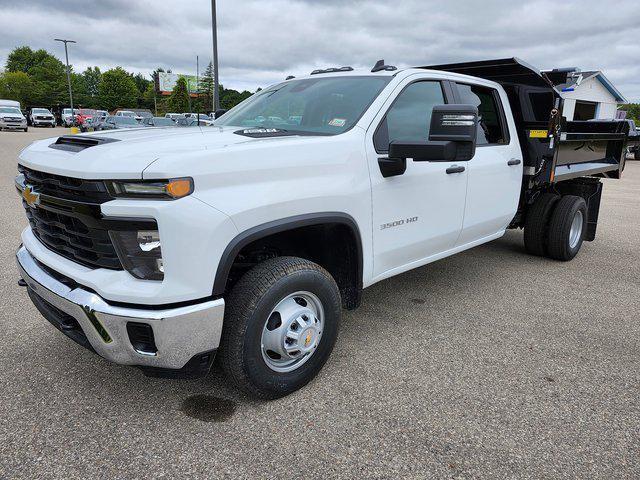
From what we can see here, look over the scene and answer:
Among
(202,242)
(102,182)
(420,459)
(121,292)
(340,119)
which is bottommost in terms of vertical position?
(420,459)

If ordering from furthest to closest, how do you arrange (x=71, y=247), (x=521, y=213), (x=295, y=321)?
1. (x=521, y=213)
2. (x=295, y=321)
3. (x=71, y=247)

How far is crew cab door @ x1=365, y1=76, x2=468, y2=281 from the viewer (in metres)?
3.11

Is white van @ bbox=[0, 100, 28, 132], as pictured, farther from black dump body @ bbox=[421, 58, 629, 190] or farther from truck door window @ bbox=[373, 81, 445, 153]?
truck door window @ bbox=[373, 81, 445, 153]

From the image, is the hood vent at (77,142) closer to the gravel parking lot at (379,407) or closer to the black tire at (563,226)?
the gravel parking lot at (379,407)

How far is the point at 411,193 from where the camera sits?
3.31 metres

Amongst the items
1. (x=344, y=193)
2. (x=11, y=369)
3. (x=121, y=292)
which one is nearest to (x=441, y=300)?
(x=344, y=193)

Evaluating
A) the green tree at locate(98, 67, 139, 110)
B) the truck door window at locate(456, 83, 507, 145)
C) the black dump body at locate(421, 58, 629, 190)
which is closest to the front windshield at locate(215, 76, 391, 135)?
the truck door window at locate(456, 83, 507, 145)

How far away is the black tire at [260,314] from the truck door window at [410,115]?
96 centimetres

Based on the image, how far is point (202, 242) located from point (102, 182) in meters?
0.51

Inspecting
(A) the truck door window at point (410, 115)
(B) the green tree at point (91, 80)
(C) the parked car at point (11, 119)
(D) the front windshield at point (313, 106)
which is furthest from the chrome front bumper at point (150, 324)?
(B) the green tree at point (91, 80)

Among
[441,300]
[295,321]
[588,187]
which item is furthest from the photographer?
[588,187]

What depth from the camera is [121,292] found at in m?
2.19

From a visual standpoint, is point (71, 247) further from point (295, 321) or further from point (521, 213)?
point (521, 213)

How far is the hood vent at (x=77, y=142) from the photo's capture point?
2576mm
